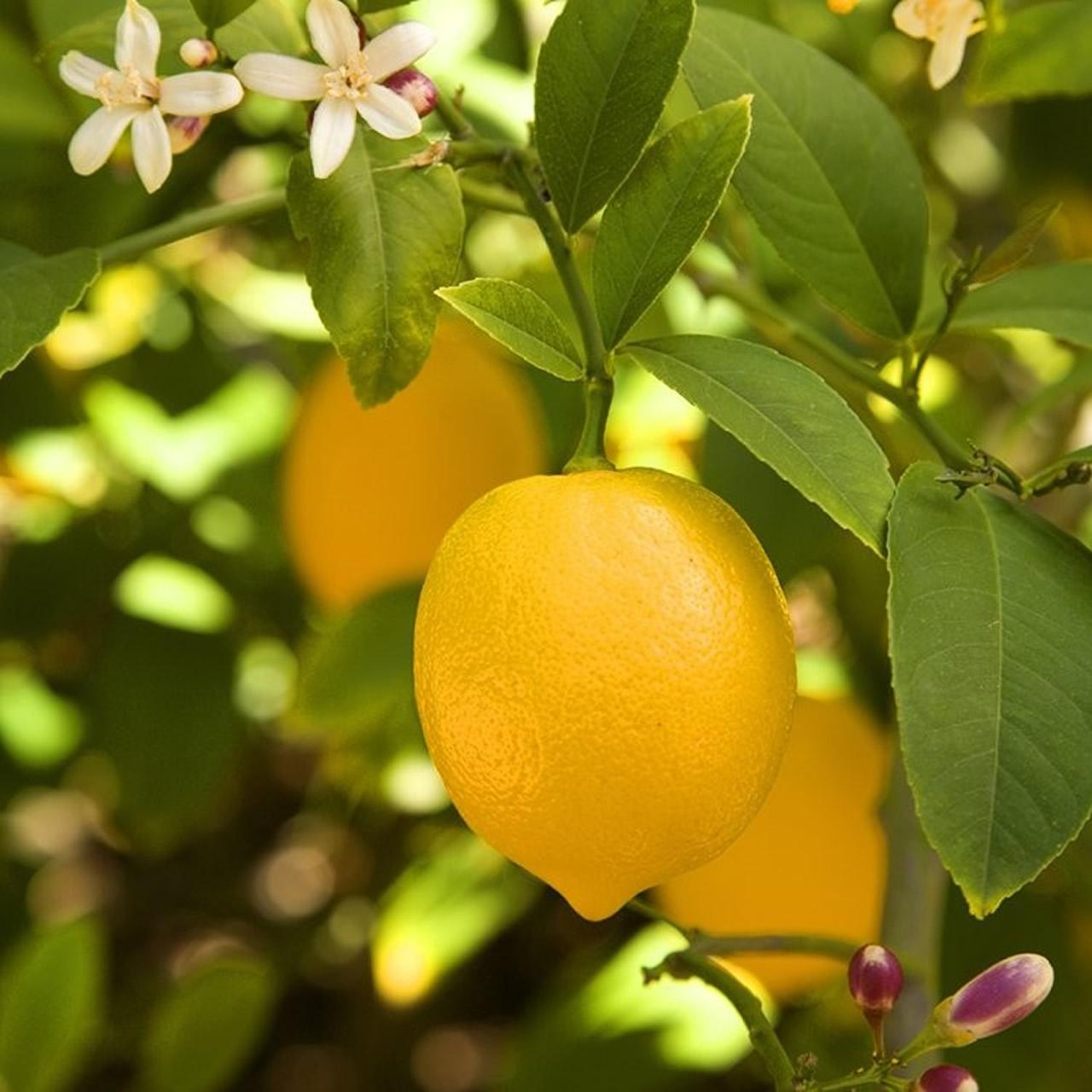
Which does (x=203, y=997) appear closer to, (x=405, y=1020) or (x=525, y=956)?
(x=405, y=1020)

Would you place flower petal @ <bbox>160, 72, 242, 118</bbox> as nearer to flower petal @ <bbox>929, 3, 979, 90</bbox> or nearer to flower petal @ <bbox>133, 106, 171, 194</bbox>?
flower petal @ <bbox>133, 106, 171, 194</bbox>

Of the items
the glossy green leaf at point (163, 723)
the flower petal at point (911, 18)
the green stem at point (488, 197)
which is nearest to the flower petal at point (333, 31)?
the green stem at point (488, 197)

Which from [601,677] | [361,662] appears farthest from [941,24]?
[361,662]

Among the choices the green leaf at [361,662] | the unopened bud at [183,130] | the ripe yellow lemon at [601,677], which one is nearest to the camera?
the ripe yellow lemon at [601,677]

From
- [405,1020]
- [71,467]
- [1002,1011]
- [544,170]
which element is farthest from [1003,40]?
[405,1020]

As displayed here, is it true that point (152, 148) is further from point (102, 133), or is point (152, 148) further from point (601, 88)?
point (601, 88)

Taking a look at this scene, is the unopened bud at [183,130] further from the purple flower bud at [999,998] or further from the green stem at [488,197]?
the purple flower bud at [999,998]
